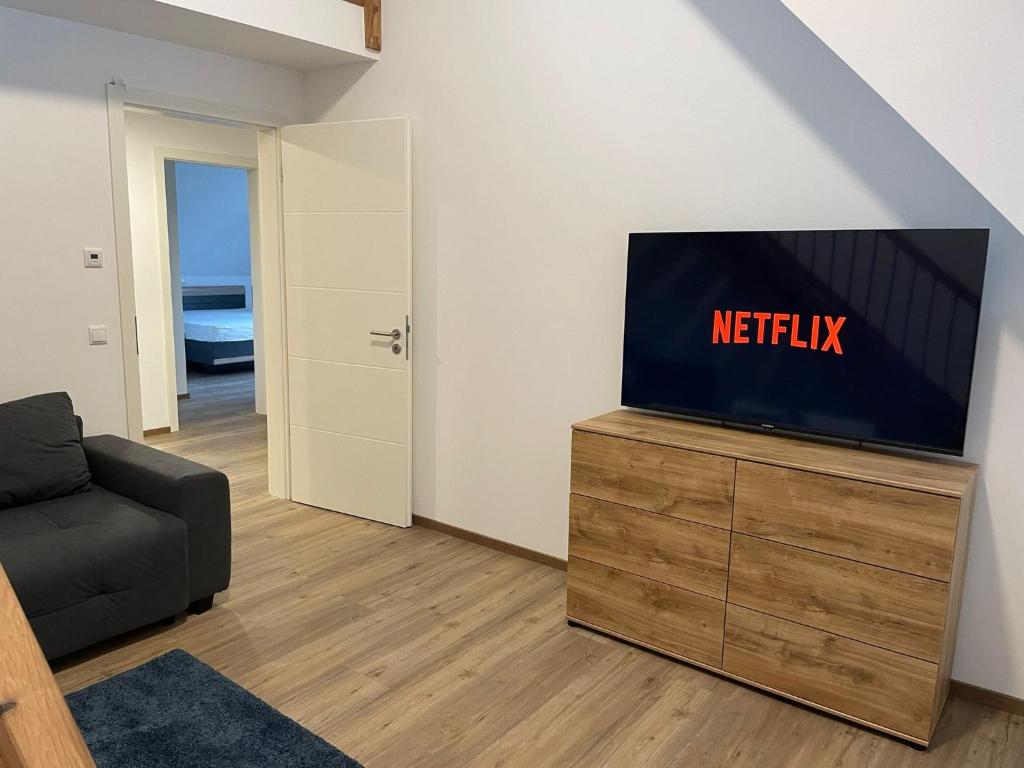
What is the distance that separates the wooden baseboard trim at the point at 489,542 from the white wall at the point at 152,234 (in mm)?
2830

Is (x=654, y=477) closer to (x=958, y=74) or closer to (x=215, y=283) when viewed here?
(x=958, y=74)

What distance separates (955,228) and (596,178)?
1.38 meters

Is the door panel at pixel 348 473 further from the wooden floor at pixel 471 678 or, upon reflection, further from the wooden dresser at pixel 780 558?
the wooden dresser at pixel 780 558

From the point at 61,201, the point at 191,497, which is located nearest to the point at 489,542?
the point at 191,497

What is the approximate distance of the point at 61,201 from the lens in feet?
11.0

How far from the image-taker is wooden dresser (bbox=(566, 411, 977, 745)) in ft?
7.41

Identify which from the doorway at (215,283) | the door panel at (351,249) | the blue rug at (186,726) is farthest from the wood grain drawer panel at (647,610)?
the doorway at (215,283)

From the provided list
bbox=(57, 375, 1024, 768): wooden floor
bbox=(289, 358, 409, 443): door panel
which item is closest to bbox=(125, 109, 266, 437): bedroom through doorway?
bbox=(289, 358, 409, 443): door panel

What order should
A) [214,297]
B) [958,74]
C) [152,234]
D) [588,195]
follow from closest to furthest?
[958,74] → [588,195] → [152,234] → [214,297]

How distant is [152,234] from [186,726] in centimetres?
438

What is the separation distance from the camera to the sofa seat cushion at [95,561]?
252cm

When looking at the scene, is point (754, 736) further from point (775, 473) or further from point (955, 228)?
point (955, 228)

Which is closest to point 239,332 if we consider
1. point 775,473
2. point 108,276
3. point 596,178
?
point 108,276

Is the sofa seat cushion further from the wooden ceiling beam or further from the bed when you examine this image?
the bed
